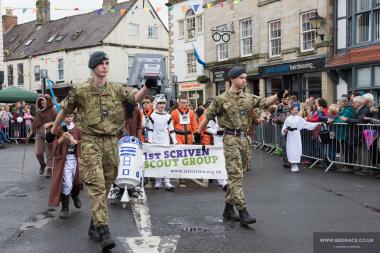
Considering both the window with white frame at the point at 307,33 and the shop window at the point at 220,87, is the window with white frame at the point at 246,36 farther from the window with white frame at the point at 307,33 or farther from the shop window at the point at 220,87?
the window with white frame at the point at 307,33

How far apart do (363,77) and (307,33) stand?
466cm

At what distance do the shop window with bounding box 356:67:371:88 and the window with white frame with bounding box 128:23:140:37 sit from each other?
90.7ft

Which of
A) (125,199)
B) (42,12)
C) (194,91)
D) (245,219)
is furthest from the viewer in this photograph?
(42,12)

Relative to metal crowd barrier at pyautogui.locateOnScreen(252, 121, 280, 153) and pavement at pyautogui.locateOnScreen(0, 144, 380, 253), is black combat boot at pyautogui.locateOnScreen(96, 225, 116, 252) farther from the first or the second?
metal crowd barrier at pyautogui.locateOnScreen(252, 121, 280, 153)

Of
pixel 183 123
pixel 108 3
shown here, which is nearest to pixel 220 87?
pixel 108 3

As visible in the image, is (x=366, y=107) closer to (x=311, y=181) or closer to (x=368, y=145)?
(x=368, y=145)

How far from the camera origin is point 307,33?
24.2 meters

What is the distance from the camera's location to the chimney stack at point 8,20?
5794cm

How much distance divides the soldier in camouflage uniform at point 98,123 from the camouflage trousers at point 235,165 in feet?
5.54

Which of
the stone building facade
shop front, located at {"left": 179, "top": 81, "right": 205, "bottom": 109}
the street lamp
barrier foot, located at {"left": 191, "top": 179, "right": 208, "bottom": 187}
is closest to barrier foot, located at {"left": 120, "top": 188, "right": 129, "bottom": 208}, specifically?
barrier foot, located at {"left": 191, "top": 179, "right": 208, "bottom": 187}

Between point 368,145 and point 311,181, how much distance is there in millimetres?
1733

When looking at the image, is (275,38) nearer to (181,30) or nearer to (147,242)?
(181,30)

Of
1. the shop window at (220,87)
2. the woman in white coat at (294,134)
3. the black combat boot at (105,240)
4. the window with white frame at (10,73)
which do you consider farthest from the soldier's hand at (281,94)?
the window with white frame at (10,73)

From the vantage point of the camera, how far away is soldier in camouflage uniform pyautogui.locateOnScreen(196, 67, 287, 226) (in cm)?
676
